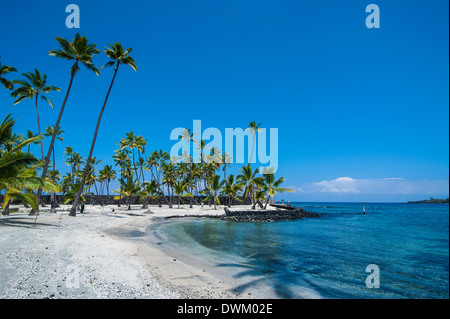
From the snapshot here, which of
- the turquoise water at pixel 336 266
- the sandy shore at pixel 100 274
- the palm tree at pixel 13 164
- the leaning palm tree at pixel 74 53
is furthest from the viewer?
the leaning palm tree at pixel 74 53

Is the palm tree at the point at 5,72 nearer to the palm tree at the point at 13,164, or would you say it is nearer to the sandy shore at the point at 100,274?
the palm tree at the point at 13,164

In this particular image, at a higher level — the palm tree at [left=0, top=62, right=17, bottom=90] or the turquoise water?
the palm tree at [left=0, top=62, right=17, bottom=90]

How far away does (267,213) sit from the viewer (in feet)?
131

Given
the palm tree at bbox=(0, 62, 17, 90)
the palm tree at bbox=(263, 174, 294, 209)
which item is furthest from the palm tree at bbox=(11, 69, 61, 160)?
the palm tree at bbox=(263, 174, 294, 209)

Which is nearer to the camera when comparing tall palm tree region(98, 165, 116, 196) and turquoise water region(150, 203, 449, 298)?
turquoise water region(150, 203, 449, 298)

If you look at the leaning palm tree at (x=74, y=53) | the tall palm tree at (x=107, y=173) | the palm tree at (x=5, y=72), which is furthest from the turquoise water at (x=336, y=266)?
the tall palm tree at (x=107, y=173)

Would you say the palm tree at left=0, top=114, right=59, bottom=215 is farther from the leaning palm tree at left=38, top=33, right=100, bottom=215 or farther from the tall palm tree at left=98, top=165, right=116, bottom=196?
the tall palm tree at left=98, top=165, right=116, bottom=196

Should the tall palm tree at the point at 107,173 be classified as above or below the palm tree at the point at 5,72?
below

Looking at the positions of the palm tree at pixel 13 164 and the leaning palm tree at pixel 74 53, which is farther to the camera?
the leaning palm tree at pixel 74 53
